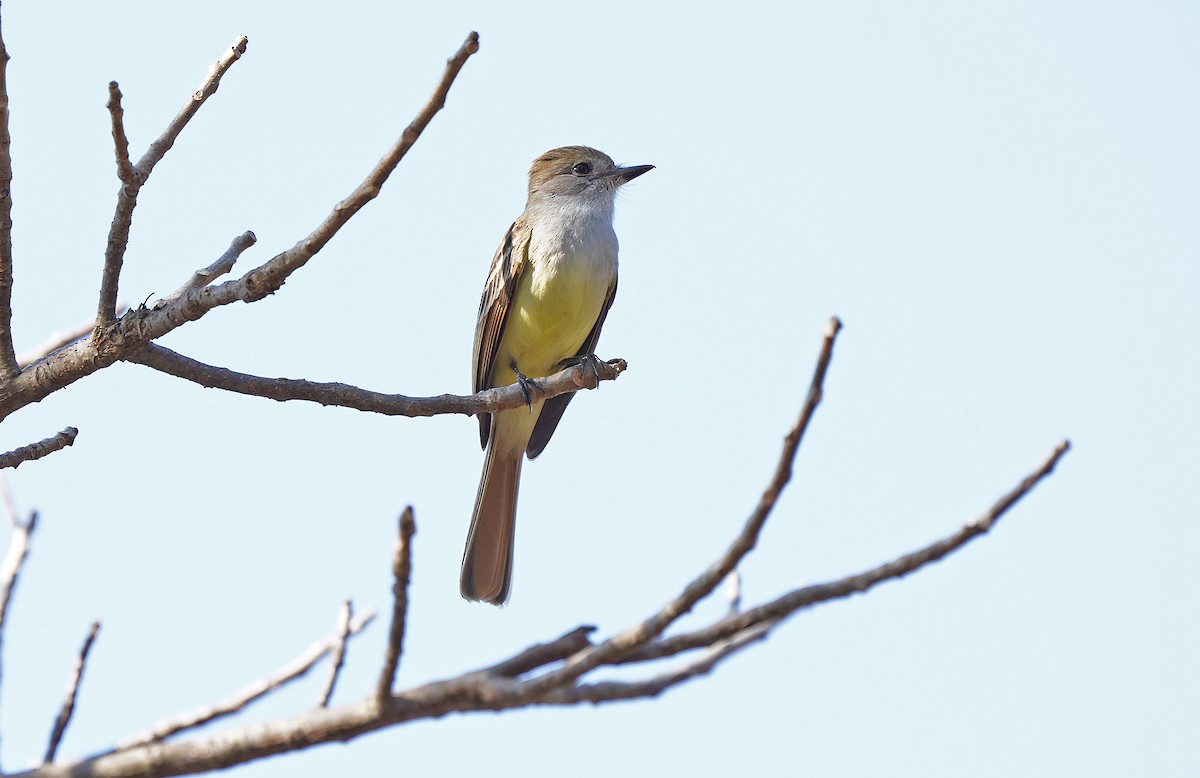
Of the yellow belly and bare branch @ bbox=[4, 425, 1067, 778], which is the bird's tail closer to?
the yellow belly

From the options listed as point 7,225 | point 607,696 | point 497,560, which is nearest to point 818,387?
point 607,696

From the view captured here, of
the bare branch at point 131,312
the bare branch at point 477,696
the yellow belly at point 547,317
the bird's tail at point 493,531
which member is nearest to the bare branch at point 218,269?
the bare branch at point 131,312

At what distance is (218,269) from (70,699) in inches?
52.0

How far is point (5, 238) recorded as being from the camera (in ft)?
10.9

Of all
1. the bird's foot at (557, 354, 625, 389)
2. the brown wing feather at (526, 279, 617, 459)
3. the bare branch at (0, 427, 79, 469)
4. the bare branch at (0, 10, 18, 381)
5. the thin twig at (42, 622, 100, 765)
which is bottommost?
the thin twig at (42, 622, 100, 765)

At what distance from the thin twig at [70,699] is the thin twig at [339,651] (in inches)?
24.6

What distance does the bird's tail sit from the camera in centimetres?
711

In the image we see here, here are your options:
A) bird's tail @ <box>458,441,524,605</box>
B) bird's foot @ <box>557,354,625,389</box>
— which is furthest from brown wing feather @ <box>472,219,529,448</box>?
bird's foot @ <box>557,354,625,389</box>

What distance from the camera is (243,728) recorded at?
6.89 feet

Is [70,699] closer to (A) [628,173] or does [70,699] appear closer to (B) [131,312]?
(B) [131,312]

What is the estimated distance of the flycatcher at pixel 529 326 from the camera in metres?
7.78

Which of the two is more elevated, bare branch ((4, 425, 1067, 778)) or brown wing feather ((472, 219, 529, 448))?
brown wing feather ((472, 219, 529, 448))

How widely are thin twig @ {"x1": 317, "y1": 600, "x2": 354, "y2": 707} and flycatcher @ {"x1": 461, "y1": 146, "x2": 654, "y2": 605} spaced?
439 centimetres

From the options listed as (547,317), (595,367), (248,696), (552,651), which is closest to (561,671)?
(552,651)
